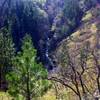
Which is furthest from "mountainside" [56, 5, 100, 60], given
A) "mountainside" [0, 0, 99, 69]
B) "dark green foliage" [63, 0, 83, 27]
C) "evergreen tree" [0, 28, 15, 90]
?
"evergreen tree" [0, 28, 15, 90]

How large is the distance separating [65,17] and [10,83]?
115333mm

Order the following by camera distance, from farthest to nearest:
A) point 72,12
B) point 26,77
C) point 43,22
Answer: point 43,22, point 72,12, point 26,77

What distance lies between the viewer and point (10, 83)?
1778 inches

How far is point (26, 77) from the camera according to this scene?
148 feet

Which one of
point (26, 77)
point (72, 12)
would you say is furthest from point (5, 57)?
point (72, 12)

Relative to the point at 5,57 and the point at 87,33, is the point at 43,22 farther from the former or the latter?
the point at 5,57

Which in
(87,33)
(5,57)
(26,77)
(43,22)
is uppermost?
(43,22)

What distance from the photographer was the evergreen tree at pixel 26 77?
44969 millimetres

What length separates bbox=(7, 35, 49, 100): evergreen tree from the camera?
148 ft

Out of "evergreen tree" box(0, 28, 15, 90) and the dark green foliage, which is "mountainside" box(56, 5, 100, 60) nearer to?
the dark green foliage

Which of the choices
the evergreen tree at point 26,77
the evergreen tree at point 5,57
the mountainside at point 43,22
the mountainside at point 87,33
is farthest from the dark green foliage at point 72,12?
the evergreen tree at point 26,77

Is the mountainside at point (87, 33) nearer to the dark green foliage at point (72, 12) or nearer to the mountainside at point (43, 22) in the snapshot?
the dark green foliage at point (72, 12)

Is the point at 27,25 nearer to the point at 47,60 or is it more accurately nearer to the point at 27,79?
the point at 47,60

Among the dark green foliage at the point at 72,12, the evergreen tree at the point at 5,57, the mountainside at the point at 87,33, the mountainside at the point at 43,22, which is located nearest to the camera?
the evergreen tree at the point at 5,57
